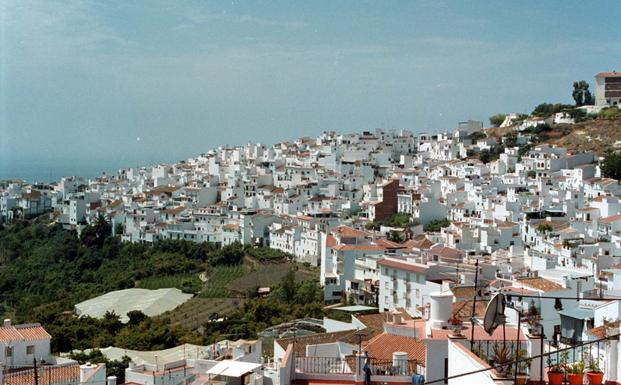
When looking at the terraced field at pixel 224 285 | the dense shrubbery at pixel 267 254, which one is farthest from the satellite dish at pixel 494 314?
the dense shrubbery at pixel 267 254

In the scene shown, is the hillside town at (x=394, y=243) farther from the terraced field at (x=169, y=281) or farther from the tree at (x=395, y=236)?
the terraced field at (x=169, y=281)

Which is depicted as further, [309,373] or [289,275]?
[289,275]

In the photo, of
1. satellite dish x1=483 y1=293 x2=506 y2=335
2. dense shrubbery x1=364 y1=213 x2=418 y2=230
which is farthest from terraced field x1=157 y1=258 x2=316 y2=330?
satellite dish x1=483 y1=293 x2=506 y2=335

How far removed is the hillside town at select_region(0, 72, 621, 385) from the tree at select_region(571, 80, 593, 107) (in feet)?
6.11

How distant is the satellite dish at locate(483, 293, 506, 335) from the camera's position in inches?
140

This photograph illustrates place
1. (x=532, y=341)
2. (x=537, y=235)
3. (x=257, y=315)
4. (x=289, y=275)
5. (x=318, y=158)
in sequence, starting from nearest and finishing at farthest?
(x=532, y=341) → (x=257, y=315) → (x=537, y=235) → (x=289, y=275) → (x=318, y=158)

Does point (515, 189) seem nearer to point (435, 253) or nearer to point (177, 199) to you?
point (435, 253)

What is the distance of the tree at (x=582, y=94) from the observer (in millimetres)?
39531

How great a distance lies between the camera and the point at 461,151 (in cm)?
3531

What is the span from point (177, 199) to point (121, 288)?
9.65 metres

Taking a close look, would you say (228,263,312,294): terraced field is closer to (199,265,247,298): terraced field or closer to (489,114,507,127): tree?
(199,265,247,298): terraced field

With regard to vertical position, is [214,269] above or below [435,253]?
below

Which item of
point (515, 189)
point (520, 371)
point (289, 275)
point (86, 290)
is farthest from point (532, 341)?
point (86, 290)

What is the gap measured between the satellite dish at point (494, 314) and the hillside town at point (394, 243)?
0.04 ft
